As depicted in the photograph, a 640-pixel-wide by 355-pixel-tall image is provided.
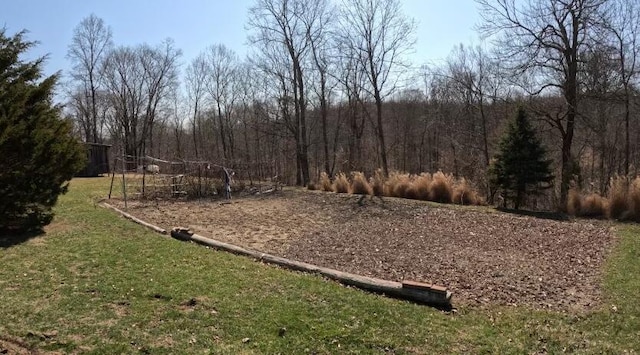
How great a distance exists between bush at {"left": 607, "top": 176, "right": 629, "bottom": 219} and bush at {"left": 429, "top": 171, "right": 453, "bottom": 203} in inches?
169

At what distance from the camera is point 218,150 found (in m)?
45.1

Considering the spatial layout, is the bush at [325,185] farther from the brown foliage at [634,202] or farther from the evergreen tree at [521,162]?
the brown foliage at [634,202]

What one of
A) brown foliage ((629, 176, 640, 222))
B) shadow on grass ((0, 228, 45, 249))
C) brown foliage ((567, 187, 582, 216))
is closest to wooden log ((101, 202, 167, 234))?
shadow on grass ((0, 228, 45, 249))

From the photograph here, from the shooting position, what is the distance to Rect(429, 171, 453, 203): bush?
14.3 metres

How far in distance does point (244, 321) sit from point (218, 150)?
137 ft

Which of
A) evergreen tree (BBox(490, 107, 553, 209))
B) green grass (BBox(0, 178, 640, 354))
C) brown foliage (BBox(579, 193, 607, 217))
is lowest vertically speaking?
green grass (BBox(0, 178, 640, 354))

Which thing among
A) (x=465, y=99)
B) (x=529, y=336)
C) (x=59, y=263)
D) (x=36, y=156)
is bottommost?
(x=529, y=336)

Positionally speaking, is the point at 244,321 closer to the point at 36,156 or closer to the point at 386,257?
the point at 386,257

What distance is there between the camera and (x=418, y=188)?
14.9m

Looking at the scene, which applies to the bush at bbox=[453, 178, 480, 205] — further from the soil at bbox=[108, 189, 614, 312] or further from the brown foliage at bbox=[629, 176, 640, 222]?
the brown foliage at bbox=[629, 176, 640, 222]

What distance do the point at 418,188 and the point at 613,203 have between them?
5435 millimetres

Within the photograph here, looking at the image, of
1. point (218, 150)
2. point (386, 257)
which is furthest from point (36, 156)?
point (218, 150)

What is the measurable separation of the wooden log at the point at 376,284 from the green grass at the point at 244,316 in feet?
0.67

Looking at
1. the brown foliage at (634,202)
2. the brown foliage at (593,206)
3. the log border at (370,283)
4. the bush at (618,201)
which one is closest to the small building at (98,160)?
the log border at (370,283)
